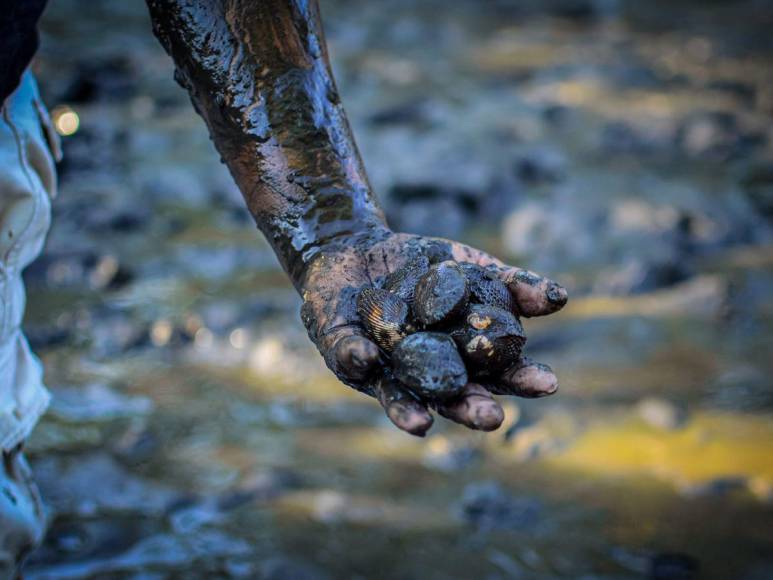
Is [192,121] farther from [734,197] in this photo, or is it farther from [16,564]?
[16,564]

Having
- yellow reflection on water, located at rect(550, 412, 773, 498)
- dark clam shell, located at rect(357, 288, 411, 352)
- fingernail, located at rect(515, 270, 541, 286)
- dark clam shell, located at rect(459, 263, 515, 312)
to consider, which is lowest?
yellow reflection on water, located at rect(550, 412, 773, 498)

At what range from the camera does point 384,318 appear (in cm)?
164

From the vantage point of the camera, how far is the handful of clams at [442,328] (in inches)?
59.9

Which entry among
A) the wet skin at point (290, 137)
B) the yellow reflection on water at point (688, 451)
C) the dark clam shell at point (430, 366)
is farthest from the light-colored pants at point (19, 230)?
the yellow reflection on water at point (688, 451)

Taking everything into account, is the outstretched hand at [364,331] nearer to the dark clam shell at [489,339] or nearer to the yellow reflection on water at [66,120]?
the dark clam shell at [489,339]

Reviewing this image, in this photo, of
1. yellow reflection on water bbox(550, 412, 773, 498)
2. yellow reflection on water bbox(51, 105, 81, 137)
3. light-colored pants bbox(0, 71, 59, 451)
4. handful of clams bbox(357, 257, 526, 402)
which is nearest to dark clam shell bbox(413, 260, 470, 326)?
handful of clams bbox(357, 257, 526, 402)

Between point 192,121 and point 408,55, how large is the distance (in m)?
2.13

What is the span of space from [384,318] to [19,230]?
782mm

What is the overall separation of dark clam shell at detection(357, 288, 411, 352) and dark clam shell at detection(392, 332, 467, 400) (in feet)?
0.16

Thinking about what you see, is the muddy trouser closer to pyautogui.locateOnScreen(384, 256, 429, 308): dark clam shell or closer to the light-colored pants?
the light-colored pants

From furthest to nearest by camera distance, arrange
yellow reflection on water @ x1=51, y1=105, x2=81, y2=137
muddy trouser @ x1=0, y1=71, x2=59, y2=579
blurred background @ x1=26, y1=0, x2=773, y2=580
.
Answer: yellow reflection on water @ x1=51, y1=105, x2=81, y2=137 < blurred background @ x1=26, y1=0, x2=773, y2=580 < muddy trouser @ x1=0, y1=71, x2=59, y2=579

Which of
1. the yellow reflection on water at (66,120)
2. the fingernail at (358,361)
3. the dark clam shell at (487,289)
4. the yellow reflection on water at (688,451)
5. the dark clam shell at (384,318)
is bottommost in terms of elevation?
the yellow reflection on water at (688,451)

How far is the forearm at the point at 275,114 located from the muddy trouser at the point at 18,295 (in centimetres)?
36

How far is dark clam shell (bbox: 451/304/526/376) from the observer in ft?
5.17
